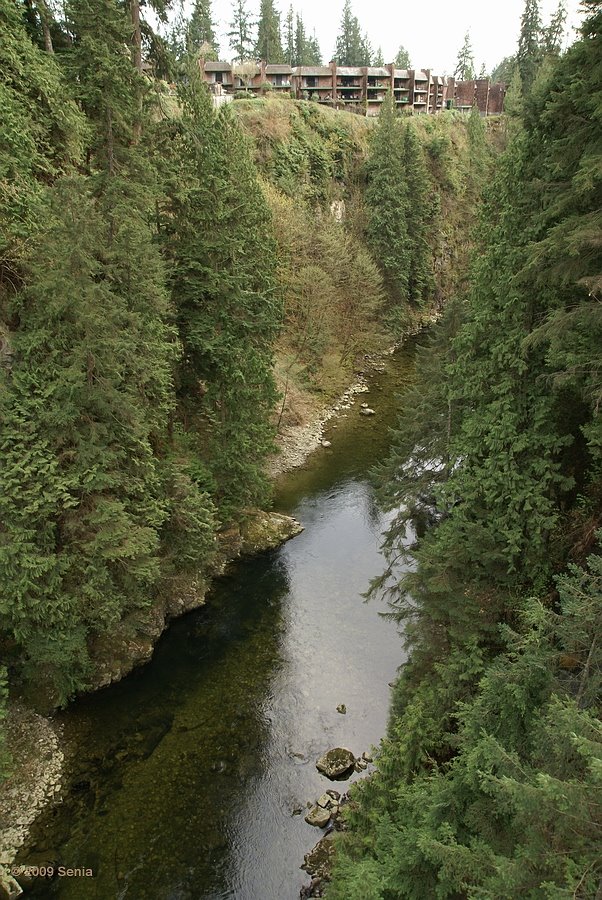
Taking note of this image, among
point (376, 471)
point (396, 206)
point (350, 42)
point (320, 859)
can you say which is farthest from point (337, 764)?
point (350, 42)

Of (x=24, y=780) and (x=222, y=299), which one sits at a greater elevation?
(x=222, y=299)

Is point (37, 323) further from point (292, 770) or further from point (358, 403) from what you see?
point (358, 403)

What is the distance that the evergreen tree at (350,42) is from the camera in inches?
3511

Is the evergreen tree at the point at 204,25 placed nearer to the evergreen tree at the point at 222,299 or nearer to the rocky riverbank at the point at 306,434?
the rocky riverbank at the point at 306,434

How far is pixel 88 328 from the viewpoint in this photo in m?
14.0

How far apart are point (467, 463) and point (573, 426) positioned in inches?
92.4

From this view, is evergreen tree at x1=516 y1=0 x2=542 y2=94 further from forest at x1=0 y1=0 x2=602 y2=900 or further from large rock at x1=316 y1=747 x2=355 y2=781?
large rock at x1=316 y1=747 x2=355 y2=781

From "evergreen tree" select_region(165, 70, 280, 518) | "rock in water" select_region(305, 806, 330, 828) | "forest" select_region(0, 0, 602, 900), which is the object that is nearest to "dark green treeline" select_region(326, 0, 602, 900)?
"forest" select_region(0, 0, 602, 900)

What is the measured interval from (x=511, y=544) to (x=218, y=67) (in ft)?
223

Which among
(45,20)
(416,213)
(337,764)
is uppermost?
(45,20)

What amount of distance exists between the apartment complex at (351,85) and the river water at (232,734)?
5201 centimetres

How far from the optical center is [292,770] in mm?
15234

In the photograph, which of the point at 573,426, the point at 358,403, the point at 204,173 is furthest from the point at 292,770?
the point at 358,403

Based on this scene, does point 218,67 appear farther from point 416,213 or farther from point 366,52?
point 366,52
